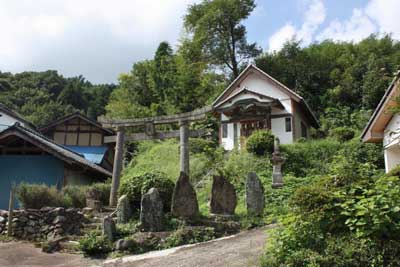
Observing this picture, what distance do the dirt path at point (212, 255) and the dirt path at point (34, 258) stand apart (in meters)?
1.05

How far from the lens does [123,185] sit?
12.4 metres

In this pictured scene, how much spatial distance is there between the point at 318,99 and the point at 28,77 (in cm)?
3992

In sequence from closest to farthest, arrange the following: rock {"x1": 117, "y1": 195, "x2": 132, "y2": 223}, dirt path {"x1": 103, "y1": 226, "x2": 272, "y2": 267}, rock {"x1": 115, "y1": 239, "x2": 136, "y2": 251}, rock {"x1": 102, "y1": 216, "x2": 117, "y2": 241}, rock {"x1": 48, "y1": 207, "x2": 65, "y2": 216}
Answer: dirt path {"x1": 103, "y1": 226, "x2": 272, "y2": 267}
rock {"x1": 115, "y1": 239, "x2": 136, "y2": 251}
rock {"x1": 102, "y1": 216, "x2": 117, "y2": 241}
rock {"x1": 117, "y1": 195, "x2": 132, "y2": 223}
rock {"x1": 48, "y1": 207, "x2": 65, "y2": 216}

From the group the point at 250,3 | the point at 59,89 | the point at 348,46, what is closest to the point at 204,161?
the point at 250,3

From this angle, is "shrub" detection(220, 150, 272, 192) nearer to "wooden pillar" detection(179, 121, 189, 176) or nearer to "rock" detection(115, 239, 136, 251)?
"wooden pillar" detection(179, 121, 189, 176)

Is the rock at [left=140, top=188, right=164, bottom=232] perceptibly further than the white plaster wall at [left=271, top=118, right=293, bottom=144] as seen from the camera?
No

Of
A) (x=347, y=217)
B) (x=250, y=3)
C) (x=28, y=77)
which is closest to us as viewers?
(x=347, y=217)

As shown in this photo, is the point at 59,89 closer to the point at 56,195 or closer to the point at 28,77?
the point at 28,77

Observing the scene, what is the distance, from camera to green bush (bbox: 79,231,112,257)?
31.6 ft

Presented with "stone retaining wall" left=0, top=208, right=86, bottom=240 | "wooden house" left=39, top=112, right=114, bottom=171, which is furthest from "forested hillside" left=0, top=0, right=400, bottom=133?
"stone retaining wall" left=0, top=208, right=86, bottom=240

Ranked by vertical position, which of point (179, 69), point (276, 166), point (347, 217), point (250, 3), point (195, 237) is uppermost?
point (250, 3)

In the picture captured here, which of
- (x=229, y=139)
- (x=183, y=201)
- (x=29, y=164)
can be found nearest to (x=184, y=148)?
(x=183, y=201)

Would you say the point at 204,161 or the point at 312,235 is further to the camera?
the point at 204,161

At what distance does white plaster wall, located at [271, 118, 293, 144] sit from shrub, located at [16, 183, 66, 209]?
17.7 metres
